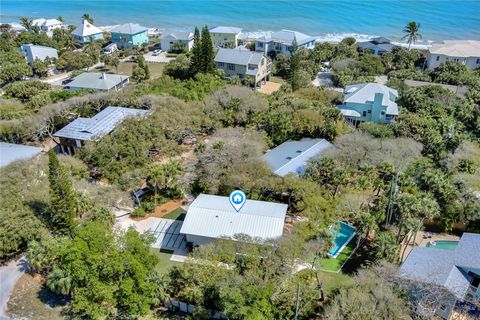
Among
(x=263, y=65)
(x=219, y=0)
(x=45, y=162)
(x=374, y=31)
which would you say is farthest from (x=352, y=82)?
(x=219, y=0)

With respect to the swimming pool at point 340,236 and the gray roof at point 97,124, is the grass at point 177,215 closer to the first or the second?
the gray roof at point 97,124

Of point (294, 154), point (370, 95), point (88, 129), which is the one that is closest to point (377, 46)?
point (370, 95)

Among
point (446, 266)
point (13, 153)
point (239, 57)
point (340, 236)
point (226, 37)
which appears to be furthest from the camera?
point (226, 37)

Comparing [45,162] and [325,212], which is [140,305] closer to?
[325,212]

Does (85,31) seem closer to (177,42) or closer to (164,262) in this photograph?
(177,42)

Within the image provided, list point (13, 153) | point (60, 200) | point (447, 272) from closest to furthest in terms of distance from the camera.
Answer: point (447, 272), point (60, 200), point (13, 153)

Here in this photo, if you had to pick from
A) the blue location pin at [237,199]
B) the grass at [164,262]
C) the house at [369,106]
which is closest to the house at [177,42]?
the house at [369,106]
